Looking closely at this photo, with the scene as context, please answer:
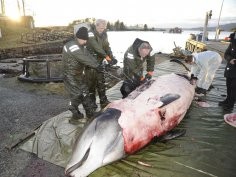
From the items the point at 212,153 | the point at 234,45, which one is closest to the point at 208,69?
the point at 234,45

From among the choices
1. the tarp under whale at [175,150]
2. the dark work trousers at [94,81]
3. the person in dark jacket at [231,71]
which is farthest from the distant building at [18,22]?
the person in dark jacket at [231,71]

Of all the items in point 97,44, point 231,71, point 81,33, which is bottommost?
point 231,71

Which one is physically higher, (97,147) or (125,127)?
(125,127)

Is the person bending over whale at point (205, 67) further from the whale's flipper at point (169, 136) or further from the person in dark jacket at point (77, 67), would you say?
the person in dark jacket at point (77, 67)

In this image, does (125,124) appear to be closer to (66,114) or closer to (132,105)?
(132,105)

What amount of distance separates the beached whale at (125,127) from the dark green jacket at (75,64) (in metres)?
1.26

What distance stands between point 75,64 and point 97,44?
0.96 meters

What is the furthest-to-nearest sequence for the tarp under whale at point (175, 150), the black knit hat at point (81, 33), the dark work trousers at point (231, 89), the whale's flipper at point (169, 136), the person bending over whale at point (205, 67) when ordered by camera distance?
the person bending over whale at point (205, 67) → the dark work trousers at point (231, 89) → the black knit hat at point (81, 33) → the whale's flipper at point (169, 136) → the tarp under whale at point (175, 150)

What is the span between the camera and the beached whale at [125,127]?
11.6 ft

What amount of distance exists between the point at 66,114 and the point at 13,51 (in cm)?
1835

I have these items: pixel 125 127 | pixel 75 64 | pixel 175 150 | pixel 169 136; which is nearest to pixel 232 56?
pixel 169 136

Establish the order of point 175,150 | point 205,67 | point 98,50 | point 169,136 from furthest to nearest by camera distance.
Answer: point 205,67
point 98,50
point 169,136
point 175,150

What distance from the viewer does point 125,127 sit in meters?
3.88

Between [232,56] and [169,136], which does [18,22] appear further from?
[169,136]
